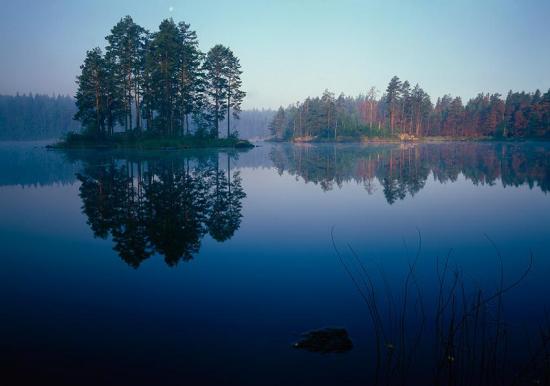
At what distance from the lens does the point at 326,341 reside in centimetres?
501

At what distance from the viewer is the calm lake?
15.0ft

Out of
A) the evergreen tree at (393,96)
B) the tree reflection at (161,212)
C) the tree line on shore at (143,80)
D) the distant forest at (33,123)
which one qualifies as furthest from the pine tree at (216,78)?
the distant forest at (33,123)

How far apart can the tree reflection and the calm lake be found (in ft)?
0.26

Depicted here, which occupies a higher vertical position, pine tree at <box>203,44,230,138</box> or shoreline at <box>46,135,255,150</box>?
pine tree at <box>203,44,230,138</box>

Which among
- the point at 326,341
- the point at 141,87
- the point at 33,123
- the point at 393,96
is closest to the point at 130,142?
the point at 141,87

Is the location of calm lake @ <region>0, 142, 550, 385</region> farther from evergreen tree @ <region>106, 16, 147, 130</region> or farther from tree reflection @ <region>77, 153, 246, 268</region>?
evergreen tree @ <region>106, 16, 147, 130</region>

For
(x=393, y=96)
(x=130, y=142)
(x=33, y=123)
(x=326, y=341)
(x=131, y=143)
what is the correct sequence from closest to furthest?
(x=326, y=341), (x=131, y=143), (x=130, y=142), (x=393, y=96), (x=33, y=123)

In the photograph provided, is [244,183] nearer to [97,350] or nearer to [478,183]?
[478,183]

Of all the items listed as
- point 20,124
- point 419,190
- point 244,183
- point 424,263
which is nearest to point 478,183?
point 419,190

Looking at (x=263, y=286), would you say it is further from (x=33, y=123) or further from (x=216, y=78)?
(x=33, y=123)

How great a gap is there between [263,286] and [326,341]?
2191mm

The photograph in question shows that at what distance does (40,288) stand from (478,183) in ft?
69.2

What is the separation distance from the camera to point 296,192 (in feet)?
59.5

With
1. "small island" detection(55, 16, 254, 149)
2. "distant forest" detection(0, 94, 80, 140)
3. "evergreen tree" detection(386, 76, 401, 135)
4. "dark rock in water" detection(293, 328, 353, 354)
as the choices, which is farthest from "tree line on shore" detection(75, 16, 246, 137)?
"distant forest" detection(0, 94, 80, 140)
